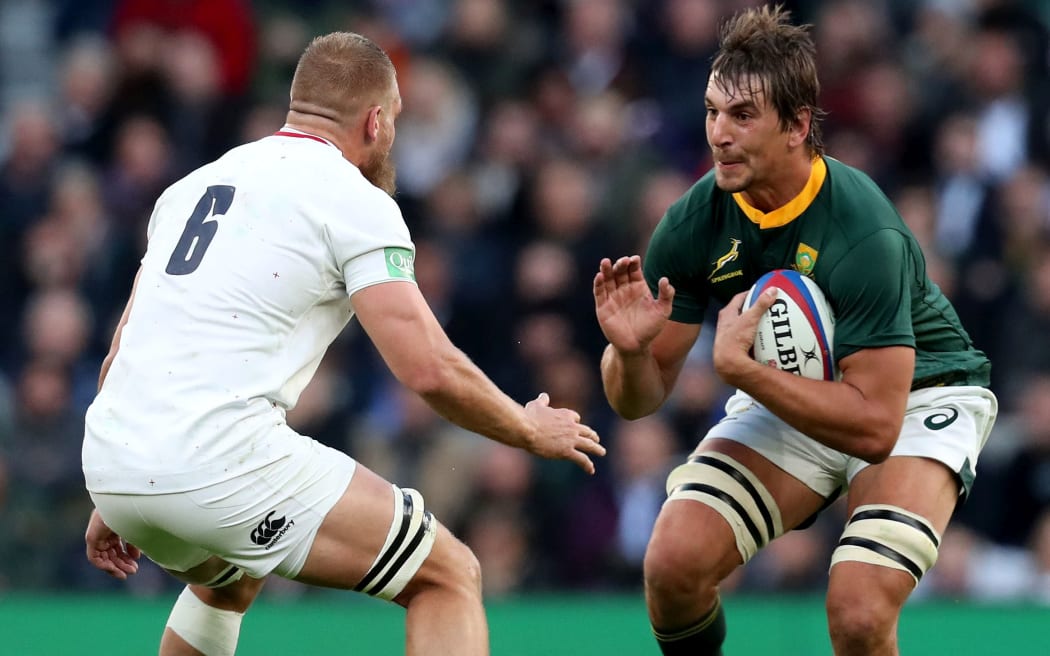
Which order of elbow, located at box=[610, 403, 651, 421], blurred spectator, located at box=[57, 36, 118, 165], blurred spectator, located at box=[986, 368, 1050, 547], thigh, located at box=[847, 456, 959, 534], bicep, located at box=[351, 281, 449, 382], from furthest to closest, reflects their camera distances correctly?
blurred spectator, located at box=[57, 36, 118, 165] < blurred spectator, located at box=[986, 368, 1050, 547] < elbow, located at box=[610, 403, 651, 421] < thigh, located at box=[847, 456, 959, 534] < bicep, located at box=[351, 281, 449, 382]

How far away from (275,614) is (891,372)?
3.40 meters

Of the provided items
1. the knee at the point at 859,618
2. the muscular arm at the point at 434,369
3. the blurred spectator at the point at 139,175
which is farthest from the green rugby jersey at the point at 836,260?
the blurred spectator at the point at 139,175

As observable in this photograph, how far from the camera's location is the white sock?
5.14m

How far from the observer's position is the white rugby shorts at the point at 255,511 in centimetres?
436

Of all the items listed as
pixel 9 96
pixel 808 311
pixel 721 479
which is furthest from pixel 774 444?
pixel 9 96

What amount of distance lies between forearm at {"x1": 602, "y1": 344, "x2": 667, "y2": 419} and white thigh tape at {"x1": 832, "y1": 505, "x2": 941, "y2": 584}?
84 centimetres

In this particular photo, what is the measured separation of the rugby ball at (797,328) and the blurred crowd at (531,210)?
335 cm

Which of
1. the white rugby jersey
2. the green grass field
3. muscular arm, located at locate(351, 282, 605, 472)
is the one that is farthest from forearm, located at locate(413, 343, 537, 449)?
the green grass field

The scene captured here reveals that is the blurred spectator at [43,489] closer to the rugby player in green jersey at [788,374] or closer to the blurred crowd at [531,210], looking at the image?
the blurred crowd at [531,210]

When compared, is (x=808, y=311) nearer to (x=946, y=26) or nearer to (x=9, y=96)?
(x=946, y=26)

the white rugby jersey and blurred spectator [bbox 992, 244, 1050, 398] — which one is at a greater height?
the white rugby jersey

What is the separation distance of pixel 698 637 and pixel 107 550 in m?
1.95

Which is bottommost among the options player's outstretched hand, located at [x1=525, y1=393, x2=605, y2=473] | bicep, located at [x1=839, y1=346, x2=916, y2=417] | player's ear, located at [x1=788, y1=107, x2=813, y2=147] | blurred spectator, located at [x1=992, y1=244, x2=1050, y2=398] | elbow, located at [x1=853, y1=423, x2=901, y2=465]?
blurred spectator, located at [x1=992, y1=244, x2=1050, y2=398]

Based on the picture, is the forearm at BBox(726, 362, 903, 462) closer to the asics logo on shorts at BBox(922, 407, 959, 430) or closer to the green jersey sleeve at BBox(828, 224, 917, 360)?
the green jersey sleeve at BBox(828, 224, 917, 360)
